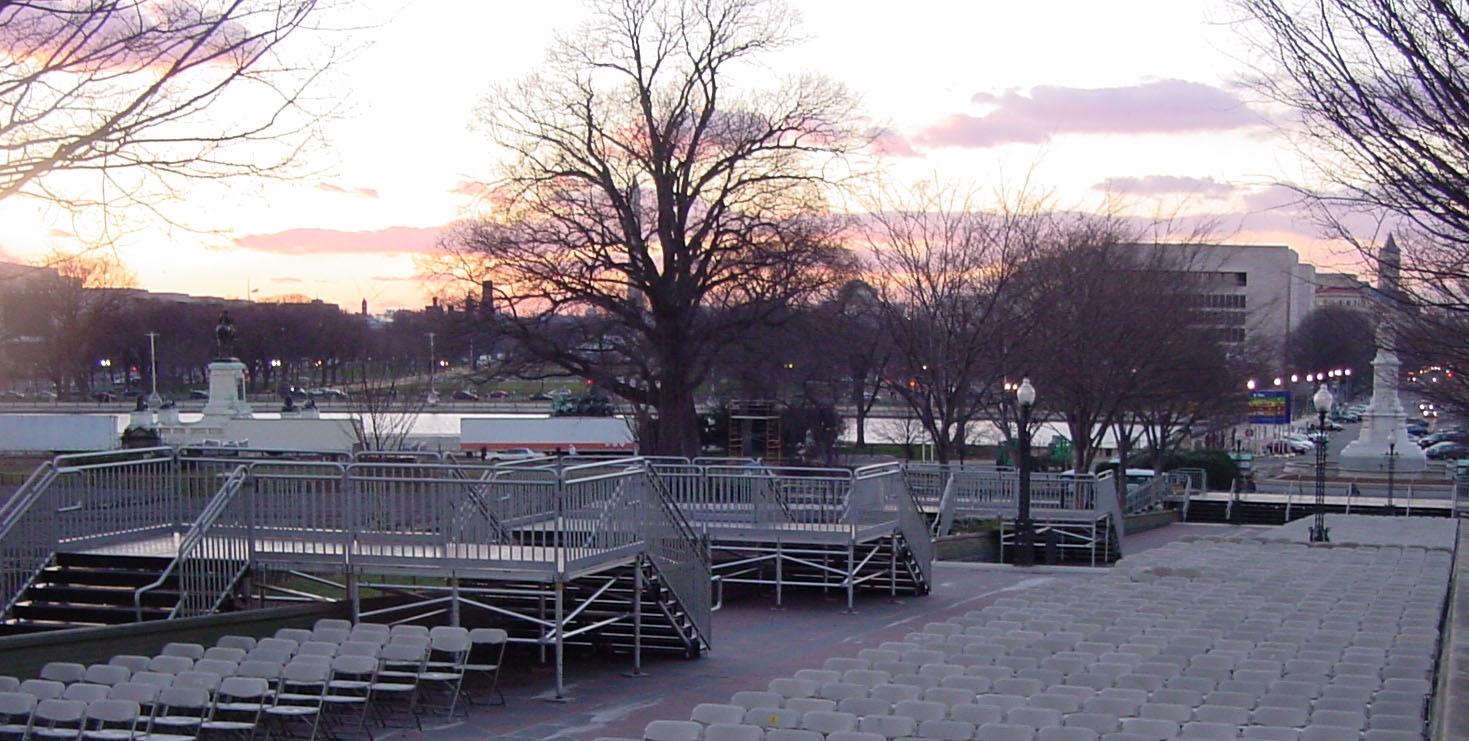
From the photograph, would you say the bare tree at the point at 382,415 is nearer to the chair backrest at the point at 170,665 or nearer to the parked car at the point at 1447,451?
the chair backrest at the point at 170,665

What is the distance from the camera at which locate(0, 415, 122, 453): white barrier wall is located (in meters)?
47.2

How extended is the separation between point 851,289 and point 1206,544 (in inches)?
954

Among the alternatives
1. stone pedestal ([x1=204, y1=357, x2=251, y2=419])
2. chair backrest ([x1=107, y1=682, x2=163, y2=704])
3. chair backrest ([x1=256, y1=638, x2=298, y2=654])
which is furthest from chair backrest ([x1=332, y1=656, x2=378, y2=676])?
stone pedestal ([x1=204, y1=357, x2=251, y2=419])

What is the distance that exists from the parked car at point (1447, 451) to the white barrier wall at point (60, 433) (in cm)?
6237

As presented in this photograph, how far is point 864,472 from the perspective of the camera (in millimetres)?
21016

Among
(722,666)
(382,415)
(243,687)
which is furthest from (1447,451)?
(243,687)

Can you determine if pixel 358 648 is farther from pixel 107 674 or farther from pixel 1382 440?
pixel 1382 440

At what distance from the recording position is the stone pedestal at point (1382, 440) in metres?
58.1

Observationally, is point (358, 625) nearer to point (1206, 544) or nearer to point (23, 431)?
point (1206, 544)

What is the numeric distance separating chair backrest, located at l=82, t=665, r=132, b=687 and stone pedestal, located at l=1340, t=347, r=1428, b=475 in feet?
184

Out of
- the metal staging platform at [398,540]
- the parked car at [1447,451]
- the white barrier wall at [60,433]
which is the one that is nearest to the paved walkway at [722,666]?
the metal staging platform at [398,540]

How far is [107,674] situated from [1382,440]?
59.5m

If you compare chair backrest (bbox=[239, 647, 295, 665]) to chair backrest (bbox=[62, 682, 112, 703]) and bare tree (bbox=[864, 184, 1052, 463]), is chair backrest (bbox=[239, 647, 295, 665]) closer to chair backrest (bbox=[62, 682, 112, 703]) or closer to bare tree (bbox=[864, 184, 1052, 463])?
chair backrest (bbox=[62, 682, 112, 703])

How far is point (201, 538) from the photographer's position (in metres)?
14.9
